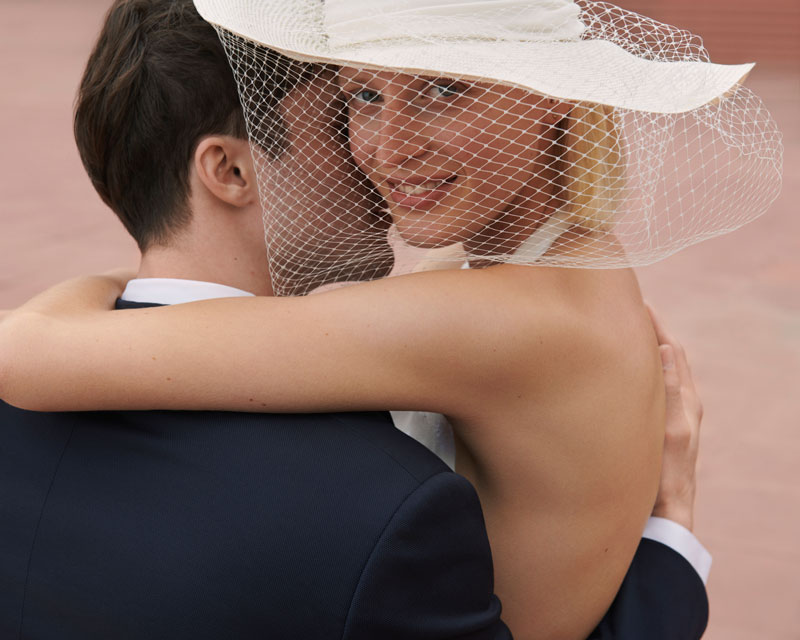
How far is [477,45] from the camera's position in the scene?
1417 mm

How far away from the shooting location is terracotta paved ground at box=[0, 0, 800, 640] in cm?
375

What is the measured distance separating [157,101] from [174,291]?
0.30 m

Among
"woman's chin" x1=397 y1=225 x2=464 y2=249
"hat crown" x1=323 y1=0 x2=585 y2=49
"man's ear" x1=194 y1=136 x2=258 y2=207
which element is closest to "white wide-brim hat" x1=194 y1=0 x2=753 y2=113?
"hat crown" x1=323 y1=0 x2=585 y2=49

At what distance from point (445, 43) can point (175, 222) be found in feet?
1.68

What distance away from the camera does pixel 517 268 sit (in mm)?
1470

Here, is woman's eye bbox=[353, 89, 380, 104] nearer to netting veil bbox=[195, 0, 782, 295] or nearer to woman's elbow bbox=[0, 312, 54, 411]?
netting veil bbox=[195, 0, 782, 295]

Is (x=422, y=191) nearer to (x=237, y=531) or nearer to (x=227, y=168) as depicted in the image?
(x=227, y=168)

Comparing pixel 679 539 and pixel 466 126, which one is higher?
pixel 466 126

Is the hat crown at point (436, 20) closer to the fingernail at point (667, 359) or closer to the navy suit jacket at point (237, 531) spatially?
the navy suit jacket at point (237, 531)

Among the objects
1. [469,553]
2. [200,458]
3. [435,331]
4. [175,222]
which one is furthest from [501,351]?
[175,222]

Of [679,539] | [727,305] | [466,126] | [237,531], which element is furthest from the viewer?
[727,305]

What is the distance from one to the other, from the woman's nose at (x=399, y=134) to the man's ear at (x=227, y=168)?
0.21 metres

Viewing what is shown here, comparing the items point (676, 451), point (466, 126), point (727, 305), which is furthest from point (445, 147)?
point (727, 305)

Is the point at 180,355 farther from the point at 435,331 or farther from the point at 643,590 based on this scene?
the point at 643,590
